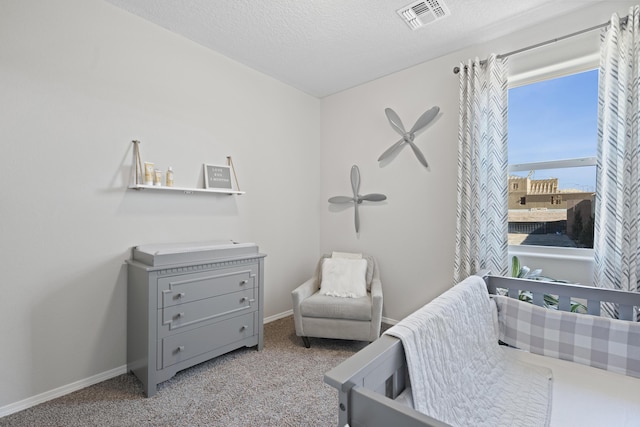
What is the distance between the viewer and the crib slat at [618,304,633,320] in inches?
65.5

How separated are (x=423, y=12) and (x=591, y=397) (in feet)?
8.18

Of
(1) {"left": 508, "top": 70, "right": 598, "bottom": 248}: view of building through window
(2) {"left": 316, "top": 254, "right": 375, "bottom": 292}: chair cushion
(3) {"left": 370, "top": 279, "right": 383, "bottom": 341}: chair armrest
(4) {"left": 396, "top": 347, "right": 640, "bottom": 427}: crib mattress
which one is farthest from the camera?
(2) {"left": 316, "top": 254, "right": 375, "bottom": 292}: chair cushion

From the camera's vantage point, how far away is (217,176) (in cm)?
269

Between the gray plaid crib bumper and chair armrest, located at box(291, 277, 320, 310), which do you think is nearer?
the gray plaid crib bumper

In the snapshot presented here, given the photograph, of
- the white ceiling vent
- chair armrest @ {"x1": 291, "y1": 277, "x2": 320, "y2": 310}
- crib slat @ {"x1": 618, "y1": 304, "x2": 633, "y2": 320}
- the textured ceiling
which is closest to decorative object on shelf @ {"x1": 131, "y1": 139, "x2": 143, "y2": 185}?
the textured ceiling

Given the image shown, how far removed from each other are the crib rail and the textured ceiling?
194 cm

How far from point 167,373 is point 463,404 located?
1.79 metres

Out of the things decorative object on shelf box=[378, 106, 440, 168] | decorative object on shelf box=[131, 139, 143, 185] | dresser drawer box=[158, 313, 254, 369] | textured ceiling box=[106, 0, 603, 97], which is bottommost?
dresser drawer box=[158, 313, 254, 369]

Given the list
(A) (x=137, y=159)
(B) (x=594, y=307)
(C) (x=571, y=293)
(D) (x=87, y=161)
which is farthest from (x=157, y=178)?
(B) (x=594, y=307)

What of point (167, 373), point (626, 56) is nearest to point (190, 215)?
point (167, 373)

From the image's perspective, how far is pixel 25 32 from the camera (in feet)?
5.82

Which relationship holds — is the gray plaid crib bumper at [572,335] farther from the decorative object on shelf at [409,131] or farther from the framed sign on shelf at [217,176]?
the framed sign on shelf at [217,176]

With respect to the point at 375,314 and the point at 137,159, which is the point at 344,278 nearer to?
the point at 375,314

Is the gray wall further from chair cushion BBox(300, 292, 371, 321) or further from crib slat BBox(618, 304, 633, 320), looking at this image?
crib slat BBox(618, 304, 633, 320)
